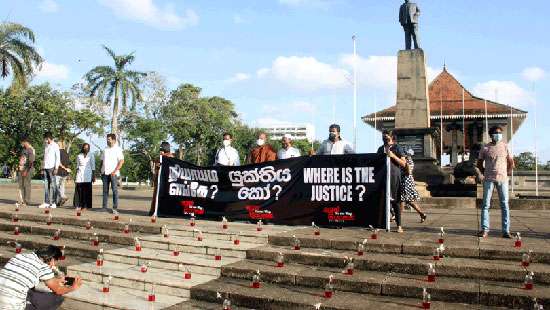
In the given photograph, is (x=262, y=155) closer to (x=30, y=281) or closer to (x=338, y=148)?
(x=338, y=148)

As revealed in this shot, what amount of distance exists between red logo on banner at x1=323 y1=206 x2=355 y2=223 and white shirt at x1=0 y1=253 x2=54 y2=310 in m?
4.94

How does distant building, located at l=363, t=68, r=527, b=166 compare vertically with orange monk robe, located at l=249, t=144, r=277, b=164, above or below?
above

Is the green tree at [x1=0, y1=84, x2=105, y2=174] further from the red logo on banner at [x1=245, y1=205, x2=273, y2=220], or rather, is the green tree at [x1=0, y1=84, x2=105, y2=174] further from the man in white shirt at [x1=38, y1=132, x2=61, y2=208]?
the red logo on banner at [x1=245, y1=205, x2=273, y2=220]

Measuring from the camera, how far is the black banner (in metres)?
8.52

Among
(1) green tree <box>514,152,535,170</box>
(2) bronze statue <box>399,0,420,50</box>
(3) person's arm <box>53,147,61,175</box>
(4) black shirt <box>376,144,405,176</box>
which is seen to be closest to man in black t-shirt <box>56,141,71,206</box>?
(3) person's arm <box>53,147,61,175</box>

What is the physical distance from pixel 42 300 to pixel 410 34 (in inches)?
669

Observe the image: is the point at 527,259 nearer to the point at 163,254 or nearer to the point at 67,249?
the point at 163,254

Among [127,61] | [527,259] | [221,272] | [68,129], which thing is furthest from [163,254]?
[68,129]

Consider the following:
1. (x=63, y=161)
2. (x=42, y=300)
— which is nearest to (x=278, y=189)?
(x=42, y=300)

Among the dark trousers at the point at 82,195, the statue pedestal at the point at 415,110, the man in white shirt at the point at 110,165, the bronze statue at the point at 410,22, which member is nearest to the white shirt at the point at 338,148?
the man in white shirt at the point at 110,165

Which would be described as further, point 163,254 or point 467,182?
point 467,182

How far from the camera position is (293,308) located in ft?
17.9

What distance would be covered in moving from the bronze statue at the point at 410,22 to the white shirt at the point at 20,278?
16.8 m

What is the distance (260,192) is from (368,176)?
2.05 metres
